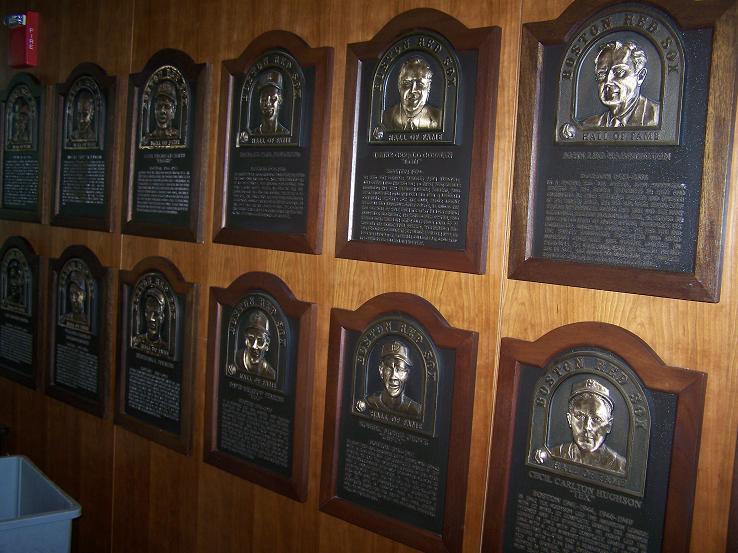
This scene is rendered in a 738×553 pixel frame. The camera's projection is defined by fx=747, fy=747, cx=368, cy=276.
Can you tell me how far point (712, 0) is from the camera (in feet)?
5.74

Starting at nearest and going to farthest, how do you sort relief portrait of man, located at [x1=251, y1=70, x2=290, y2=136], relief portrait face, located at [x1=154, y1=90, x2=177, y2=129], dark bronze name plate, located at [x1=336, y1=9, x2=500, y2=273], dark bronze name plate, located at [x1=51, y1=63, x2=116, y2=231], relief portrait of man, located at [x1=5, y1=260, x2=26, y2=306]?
1. dark bronze name plate, located at [x1=336, y1=9, x2=500, y2=273]
2. relief portrait of man, located at [x1=251, y1=70, x2=290, y2=136]
3. relief portrait face, located at [x1=154, y1=90, x2=177, y2=129]
4. dark bronze name plate, located at [x1=51, y1=63, x2=116, y2=231]
5. relief portrait of man, located at [x1=5, y1=260, x2=26, y2=306]

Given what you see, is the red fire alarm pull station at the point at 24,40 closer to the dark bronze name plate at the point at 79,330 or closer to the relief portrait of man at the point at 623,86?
the dark bronze name plate at the point at 79,330

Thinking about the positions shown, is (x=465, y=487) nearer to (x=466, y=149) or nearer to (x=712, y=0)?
(x=466, y=149)

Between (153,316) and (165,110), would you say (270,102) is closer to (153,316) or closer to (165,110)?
(165,110)

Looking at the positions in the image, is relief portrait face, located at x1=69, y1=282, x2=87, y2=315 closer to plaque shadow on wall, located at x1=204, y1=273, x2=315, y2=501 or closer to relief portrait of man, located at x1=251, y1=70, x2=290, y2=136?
plaque shadow on wall, located at x1=204, y1=273, x2=315, y2=501

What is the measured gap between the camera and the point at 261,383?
2.77 metres

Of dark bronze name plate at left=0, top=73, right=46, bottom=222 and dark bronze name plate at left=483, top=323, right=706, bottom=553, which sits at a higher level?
dark bronze name plate at left=0, top=73, right=46, bottom=222

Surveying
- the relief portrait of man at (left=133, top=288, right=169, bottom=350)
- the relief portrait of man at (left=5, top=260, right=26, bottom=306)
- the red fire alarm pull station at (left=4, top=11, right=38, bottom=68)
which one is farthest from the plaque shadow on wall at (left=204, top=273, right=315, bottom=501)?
the red fire alarm pull station at (left=4, top=11, right=38, bottom=68)

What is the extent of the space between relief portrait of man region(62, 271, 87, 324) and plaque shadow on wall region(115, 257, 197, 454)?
0.30 meters

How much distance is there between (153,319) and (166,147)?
28.7 inches

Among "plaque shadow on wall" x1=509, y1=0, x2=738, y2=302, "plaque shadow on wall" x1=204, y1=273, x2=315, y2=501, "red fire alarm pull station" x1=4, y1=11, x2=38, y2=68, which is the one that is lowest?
"plaque shadow on wall" x1=204, y1=273, x2=315, y2=501

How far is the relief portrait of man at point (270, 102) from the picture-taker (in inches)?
106

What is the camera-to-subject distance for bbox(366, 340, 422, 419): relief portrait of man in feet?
7.65

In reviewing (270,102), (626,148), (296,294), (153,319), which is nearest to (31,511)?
(153,319)
